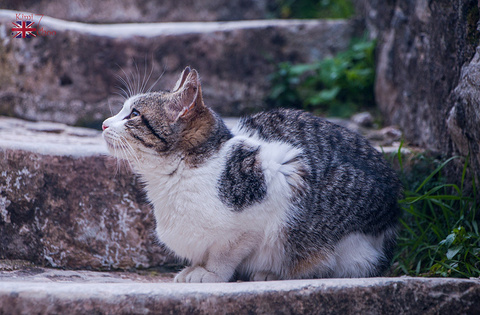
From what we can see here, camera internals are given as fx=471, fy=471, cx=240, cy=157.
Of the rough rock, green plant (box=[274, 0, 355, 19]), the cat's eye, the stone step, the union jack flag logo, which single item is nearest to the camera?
the stone step

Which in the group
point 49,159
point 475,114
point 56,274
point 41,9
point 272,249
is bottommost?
point 56,274

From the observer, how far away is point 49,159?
2631 millimetres

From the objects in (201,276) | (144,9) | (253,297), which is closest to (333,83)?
(144,9)

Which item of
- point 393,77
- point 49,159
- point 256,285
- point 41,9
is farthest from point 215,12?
point 256,285

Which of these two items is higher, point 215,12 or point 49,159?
point 215,12

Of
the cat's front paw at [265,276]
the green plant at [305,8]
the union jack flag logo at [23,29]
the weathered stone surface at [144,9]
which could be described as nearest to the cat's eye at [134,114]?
the cat's front paw at [265,276]

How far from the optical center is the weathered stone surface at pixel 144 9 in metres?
4.91

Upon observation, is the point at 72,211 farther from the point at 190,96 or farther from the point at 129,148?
the point at 190,96

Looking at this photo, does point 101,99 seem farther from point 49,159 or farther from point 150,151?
point 150,151

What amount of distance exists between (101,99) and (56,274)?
1.98 meters

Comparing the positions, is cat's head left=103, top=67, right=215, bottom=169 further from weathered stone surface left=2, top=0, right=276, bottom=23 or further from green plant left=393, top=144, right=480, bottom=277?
weathered stone surface left=2, top=0, right=276, bottom=23

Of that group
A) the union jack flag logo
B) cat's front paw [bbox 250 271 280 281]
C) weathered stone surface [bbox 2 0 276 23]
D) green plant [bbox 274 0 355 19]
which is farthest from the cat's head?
green plant [bbox 274 0 355 19]

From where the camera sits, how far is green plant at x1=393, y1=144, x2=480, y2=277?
235 centimetres

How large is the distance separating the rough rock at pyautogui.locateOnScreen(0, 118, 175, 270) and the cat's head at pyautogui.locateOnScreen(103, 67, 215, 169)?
0.33 meters
